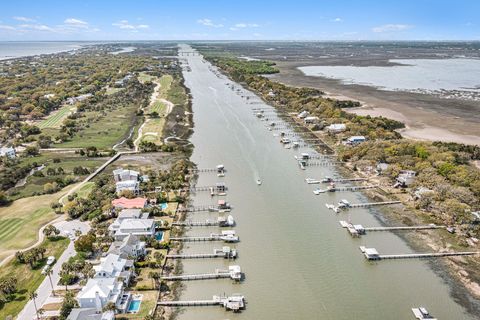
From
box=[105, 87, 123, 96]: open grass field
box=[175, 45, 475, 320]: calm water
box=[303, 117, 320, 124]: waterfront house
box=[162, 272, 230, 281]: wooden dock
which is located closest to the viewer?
box=[175, 45, 475, 320]: calm water

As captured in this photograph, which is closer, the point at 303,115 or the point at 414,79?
the point at 303,115

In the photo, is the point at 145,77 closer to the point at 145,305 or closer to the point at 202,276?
the point at 202,276

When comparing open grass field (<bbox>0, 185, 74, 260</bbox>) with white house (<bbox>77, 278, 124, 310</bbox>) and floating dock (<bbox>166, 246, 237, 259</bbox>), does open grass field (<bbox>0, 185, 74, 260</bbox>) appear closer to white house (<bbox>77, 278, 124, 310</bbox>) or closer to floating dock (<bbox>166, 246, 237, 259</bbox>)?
white house (<bbox>77, 278, 124, 310</bbox>)

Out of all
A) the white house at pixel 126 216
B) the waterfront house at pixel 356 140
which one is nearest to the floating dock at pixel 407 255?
the white house at pixel 126 216

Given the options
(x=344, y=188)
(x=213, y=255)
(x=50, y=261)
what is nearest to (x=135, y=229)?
(x=50, y=261)

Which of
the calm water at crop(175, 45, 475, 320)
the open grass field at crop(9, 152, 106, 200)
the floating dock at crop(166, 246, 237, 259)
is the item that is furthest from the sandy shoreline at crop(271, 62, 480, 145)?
the open grass field at crop(9, 152, 106, 200)

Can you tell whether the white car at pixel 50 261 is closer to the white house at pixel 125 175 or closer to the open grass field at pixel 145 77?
the white house at pixel 125 175
